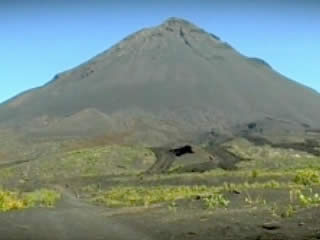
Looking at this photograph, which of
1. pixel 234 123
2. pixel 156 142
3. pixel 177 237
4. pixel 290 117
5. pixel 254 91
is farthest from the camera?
pixel 254 91

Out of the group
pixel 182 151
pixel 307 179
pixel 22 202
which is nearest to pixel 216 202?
pixel 22 202

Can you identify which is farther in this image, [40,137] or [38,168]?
[40,137]

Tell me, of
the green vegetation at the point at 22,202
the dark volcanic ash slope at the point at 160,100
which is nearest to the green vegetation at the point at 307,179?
the green vegetation at the point at 22,202

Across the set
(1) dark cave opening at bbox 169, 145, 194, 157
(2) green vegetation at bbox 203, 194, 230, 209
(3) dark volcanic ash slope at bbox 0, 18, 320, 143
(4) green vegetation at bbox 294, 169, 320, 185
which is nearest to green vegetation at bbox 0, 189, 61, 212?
(2) green vegetation at bbox 203, 194, 230, 209

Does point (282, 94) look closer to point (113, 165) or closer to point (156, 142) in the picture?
point (156, 142)

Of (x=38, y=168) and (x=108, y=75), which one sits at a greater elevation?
(x=108, y=75)

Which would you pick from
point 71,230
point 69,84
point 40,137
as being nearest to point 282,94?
point 69,84

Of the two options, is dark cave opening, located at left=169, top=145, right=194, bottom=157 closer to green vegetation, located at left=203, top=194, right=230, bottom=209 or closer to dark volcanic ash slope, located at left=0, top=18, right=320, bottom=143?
green vegetation, located at left=203, top=194, right=230, bottom=209

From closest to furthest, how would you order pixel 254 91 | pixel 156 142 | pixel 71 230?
pixel 71 230
pixel 156 142
pixel 254 91

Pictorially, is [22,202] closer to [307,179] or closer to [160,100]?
[307,179]
